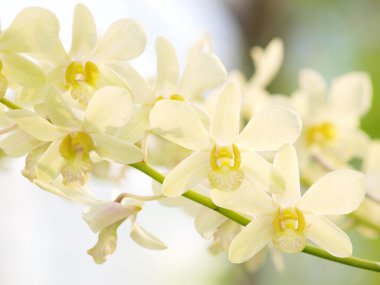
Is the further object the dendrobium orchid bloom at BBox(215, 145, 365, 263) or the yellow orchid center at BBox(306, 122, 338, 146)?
the yellow orchid center at BBox(306, 122, 338, 146)

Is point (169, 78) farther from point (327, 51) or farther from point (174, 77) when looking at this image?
point (327, 51)

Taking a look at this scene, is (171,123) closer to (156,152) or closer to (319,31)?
(156,152)

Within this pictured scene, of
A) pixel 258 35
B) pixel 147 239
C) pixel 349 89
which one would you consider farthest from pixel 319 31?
pixel 147 239

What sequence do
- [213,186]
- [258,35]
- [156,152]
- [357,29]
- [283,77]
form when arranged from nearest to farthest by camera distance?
[213,186] < [156,152] < [258,35] < [283,77] < [357,29]

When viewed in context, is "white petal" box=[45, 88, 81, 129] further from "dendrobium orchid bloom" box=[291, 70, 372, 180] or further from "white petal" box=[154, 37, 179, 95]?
"dendrobium orchid bloom" box=[291, 70, 372, 180]

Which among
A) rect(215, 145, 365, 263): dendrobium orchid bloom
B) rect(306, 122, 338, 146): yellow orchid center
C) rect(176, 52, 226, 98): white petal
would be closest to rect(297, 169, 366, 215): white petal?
rect(215, 145, 365, 263): dendrobium orchid bloom

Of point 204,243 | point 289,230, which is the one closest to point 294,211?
point 289,230

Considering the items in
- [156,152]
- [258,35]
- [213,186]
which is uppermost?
[213,186]
